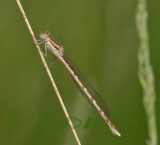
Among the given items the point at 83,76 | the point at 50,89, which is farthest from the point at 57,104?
the point at 83,76

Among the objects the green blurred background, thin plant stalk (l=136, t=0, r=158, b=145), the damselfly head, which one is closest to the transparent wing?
the green blurred background

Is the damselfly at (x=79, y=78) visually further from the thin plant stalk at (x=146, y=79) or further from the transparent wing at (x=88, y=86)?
the thin plant stalk at (x=146, y=79)

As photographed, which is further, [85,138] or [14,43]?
[14,43]

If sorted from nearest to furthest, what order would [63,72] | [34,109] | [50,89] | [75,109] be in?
[75,109] < [34,109] < [50,89] < [63,72]

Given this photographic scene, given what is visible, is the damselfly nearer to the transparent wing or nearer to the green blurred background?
the transparent wing

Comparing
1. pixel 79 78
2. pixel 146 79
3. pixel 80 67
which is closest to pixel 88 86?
pixel 79 78

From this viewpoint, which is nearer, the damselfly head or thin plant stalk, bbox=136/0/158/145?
thin plant stalk, bbox=136/0/158/145

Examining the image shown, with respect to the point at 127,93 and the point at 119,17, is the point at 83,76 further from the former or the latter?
the point at 119,17
